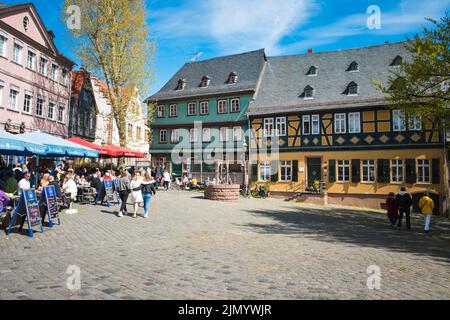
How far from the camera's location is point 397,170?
2261 cm

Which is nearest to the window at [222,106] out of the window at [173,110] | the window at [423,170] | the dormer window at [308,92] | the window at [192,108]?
the window at [192,108]

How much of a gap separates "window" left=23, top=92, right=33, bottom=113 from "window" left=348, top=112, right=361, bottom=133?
23.2 meters

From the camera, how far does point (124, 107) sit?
79.0 feet

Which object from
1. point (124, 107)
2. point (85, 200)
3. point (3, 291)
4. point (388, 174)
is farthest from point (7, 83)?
point (388, 174)

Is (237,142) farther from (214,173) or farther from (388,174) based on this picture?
(388,174)

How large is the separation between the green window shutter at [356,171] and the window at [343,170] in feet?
1.37

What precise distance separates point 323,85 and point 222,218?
60.8 feet

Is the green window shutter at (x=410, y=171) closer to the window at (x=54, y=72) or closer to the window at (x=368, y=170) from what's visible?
the window at (x=368, y=170)

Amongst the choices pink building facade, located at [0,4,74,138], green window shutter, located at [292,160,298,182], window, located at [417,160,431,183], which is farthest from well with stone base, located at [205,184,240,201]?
pink building facade, located at [0,4,74,138]

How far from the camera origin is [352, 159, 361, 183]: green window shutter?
2355 centimetres

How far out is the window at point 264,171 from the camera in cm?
2667

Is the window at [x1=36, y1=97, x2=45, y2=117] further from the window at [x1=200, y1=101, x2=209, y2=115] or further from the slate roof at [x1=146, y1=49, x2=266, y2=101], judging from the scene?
the window at [x1=200, y1=101, x2=209, y2=115]

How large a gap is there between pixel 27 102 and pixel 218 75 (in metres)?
17.0

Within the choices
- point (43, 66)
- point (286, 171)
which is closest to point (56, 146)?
point (43, 66)
